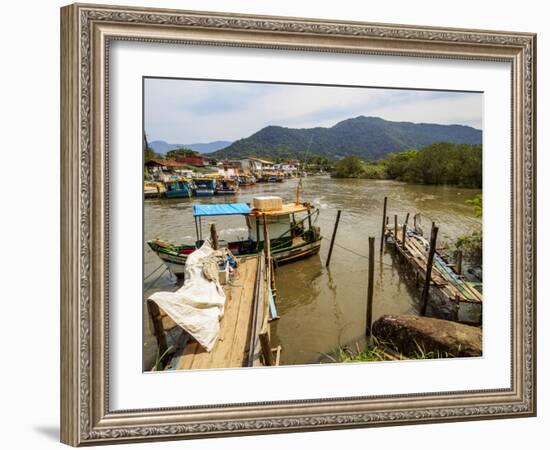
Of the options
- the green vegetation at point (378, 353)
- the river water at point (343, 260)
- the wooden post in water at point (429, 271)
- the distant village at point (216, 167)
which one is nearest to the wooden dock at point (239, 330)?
the river water at point (343, 260)

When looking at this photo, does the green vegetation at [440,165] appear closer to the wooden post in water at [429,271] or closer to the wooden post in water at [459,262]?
the wooden post in water at [429,271]

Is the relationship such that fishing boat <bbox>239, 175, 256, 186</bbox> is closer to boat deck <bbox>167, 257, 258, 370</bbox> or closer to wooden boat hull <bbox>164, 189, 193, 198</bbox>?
wooden boat hull <bbox>164, 189, 193, 198</bbox>

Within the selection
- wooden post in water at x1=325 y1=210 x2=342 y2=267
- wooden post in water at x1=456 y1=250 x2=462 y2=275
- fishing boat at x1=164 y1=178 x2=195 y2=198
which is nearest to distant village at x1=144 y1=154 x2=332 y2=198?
fishing boat at x1=164 y1=178 x2=195 y2=198

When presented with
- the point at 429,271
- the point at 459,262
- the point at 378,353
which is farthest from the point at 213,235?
the point at 459,262

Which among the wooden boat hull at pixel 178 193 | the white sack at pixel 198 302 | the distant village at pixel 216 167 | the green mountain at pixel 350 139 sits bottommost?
the white sack at pixel 198 302

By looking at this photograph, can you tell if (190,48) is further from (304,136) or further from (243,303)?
(243,303)

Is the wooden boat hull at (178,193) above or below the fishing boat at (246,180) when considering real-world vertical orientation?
below
